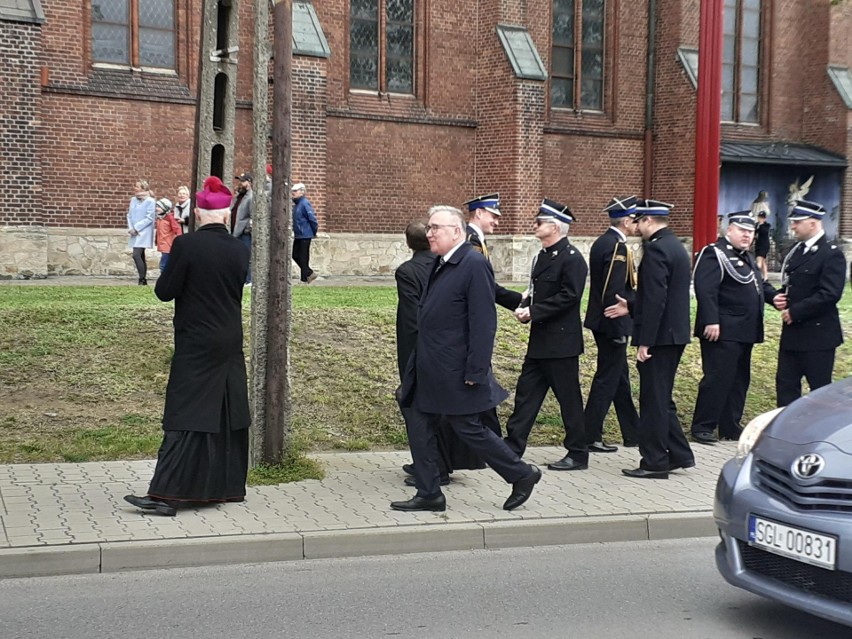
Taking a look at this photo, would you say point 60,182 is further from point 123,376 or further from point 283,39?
point 283,39

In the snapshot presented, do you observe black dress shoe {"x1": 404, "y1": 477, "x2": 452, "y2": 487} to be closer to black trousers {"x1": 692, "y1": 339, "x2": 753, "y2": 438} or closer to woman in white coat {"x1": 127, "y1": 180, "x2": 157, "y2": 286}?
black trousers {"x1": 692, "y1": 339, "x2": 753, "y2": 438}

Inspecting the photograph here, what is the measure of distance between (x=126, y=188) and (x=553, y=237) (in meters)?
15.7

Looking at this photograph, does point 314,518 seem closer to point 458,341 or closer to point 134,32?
point 458,341

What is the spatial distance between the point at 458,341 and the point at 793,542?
277 centimetres

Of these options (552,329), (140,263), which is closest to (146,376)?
(552,329)

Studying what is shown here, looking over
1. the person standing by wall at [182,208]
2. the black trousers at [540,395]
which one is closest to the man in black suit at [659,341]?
the black trousers at [540,395]

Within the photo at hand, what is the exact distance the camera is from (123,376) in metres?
10.9

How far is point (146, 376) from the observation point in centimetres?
1093

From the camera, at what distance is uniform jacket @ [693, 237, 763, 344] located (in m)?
10.2

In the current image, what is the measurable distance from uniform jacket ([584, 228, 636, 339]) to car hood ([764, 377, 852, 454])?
3.58 m

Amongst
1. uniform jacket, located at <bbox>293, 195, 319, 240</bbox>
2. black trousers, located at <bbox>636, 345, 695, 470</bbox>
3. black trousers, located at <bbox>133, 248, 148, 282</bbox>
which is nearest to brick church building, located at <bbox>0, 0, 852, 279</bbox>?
black trousers, located at <bbox>133, 248, 148, 282</bbox>

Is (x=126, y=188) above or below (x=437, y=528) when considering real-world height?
above

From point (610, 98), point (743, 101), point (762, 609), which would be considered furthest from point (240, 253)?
point (743, 101)

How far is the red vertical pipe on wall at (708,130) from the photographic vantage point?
16859 mm
